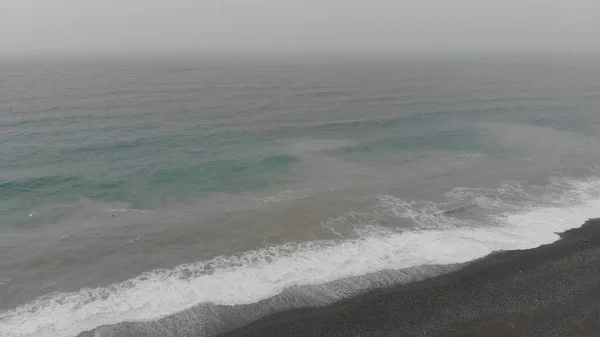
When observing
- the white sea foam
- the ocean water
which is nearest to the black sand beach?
the ocean water

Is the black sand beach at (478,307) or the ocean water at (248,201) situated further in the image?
the ocean water at (248,201)

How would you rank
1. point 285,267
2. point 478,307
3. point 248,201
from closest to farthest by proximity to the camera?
point 478,307, point 285,267, point 248,201

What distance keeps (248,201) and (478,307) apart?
31.5m

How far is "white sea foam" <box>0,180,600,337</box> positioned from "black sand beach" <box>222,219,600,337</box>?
10.3ft

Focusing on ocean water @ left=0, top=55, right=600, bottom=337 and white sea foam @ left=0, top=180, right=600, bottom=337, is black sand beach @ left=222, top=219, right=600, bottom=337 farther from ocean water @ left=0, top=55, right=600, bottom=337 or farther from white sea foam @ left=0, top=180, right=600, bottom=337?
white sea foam @ left=0, top=180, right=600, bottom=337

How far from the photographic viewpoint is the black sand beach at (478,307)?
27.6 m

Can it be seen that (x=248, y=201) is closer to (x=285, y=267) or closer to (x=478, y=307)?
(x=285, y=267)

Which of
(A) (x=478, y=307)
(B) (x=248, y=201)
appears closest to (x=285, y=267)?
(B) (x=248, y=201)

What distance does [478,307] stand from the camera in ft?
97.3

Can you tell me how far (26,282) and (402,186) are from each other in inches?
1923

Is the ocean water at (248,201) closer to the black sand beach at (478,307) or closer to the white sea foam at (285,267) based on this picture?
the white sea foam at (285,267)

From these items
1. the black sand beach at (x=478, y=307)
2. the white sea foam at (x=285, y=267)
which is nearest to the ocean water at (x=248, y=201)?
the white sea foam at (x=285, y=267)

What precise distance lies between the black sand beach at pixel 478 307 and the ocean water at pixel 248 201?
1779 mm

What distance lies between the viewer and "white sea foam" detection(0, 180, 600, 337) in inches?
1171
